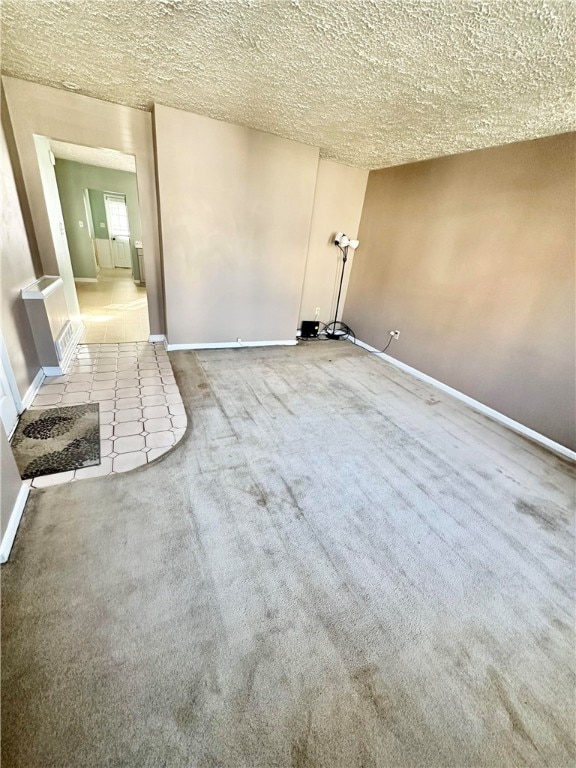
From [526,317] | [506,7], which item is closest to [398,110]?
[506,7]

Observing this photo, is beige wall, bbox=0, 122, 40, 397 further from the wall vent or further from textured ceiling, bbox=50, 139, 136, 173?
textured ceiling, bbox=50, 139, 136, 173

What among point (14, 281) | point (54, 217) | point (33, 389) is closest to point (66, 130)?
point (54, 217)

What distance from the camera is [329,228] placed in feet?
14.5

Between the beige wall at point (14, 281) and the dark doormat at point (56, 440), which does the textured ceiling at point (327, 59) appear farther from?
the dark doormat at point (56, 440)

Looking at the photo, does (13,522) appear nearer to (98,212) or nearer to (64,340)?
(64,340)

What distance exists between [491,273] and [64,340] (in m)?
4.27

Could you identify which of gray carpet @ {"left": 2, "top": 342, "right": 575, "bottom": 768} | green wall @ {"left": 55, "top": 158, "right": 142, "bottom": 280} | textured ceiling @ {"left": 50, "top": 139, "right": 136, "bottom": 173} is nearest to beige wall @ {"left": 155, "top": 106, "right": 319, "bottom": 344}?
gray carpet @ {"left": 2, "top": 342, "right": 575, "bottom": 768}

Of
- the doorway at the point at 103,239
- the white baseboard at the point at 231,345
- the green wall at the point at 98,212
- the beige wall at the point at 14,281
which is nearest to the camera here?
the beige wall at the point at 14,281

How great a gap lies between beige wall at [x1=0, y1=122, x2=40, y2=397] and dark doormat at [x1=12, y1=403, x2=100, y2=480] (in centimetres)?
34

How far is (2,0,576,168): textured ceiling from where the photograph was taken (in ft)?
4.80

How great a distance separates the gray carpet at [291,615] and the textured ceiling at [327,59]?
239 cm

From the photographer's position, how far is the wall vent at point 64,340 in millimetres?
2911

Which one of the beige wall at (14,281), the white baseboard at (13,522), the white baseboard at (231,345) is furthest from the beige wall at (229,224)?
the white baseboard at (13,522)

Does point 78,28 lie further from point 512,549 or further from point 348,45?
point 512,549
